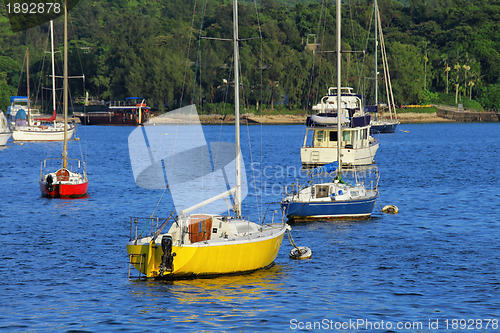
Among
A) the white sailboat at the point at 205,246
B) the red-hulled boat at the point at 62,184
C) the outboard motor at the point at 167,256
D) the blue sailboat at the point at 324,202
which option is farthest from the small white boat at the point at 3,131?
the outboard motor at the point at 167,256

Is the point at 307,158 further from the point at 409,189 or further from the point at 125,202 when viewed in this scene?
the point at 125,202

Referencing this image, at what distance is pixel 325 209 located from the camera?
127 feet

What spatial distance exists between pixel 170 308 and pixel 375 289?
787 cm

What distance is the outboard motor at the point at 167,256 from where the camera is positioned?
2491 cm

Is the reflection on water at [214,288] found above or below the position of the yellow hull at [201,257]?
below

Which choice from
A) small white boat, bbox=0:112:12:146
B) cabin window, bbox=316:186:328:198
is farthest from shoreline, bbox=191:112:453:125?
cabin window, bbox=316:186:328:198

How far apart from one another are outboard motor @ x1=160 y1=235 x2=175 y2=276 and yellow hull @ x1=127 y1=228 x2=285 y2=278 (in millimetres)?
144

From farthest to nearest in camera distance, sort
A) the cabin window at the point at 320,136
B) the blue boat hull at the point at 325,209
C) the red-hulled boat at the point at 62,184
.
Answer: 1. the cabin window at the point at 320,136
2. the red-hulled boat at the point at 62,184
3. the blue boat hull at the point at 325,209

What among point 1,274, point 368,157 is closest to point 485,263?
point 1,274

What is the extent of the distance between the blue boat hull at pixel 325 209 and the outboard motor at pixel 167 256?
44.0ft

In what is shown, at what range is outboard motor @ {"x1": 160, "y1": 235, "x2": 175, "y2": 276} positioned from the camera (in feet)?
81.7

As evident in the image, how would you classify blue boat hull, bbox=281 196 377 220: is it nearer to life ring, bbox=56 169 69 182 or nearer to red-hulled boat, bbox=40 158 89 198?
red-hulled boat, bbox=40 158 89 198

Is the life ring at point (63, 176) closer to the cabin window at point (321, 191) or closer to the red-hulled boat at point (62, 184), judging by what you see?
the red-hulled boat at point (62, 184)

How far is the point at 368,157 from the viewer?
7031 centimetres
